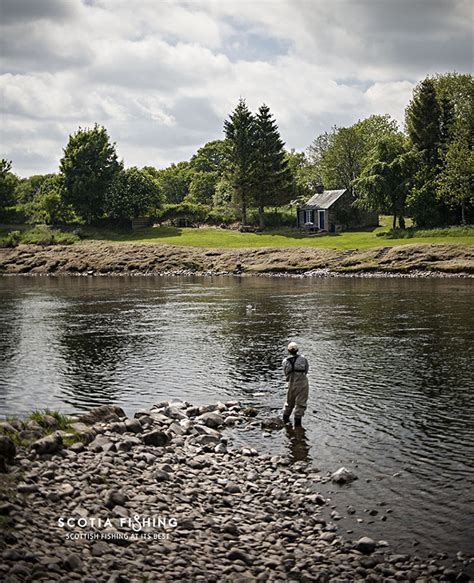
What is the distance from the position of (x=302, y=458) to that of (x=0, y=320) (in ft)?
109

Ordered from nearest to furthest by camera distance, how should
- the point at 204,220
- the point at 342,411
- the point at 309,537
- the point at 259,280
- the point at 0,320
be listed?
the point at 309,537
the point at 342,411
the point at 0,320
the point at 259,280
the point at 204,220

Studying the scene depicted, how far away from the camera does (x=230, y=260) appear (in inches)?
3337

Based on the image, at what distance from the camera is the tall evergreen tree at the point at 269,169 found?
109 metres

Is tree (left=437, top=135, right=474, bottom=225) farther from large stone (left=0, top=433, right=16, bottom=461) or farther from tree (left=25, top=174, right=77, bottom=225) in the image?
large stone (left=0, top=433, right=16, bottom=461)

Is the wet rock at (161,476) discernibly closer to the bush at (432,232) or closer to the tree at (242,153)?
the bush at (432,232)

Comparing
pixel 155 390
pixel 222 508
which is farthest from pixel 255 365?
pixel 222 508

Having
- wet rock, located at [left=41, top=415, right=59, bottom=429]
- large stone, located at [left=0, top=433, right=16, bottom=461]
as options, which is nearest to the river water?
wet rock, located at [left=41, top=415, right=59, bottom=429]

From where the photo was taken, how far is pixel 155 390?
2423 cm

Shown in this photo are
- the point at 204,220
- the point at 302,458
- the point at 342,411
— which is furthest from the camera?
the point at 204,220

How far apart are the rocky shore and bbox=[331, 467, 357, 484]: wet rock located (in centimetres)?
3

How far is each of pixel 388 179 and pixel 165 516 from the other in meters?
85.1

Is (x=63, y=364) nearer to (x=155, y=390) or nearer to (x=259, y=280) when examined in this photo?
(x=155, y=390)

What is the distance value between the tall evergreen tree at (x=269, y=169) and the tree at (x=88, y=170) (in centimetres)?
2907

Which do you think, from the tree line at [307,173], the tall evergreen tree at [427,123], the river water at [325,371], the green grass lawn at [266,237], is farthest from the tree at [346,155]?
the river water at [325,371]
